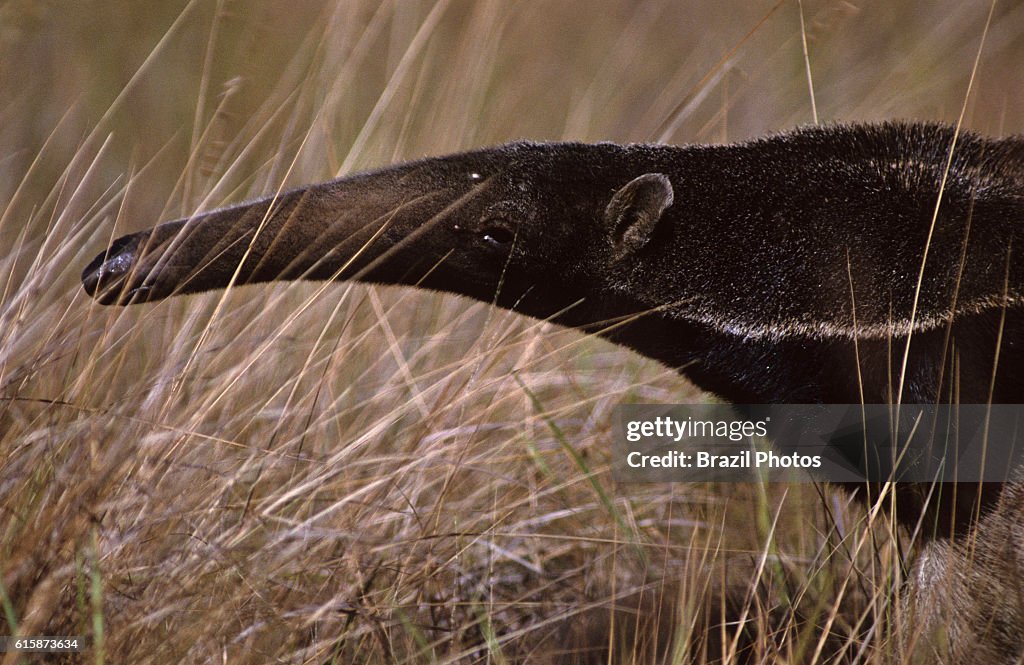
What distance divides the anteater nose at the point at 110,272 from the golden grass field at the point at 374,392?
0.19 metres

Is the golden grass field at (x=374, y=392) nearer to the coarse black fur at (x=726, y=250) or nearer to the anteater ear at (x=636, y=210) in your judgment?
the coarse black fur at (x=726, y=250)

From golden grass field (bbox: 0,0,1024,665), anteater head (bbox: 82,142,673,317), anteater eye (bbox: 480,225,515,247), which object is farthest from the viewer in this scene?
anteater eye (bbox: 480,225,515,247)


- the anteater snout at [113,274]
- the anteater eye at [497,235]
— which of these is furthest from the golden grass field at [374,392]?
the anteater eye at [497,235]

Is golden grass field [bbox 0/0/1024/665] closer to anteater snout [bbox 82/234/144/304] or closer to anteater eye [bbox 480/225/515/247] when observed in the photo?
anteater snout [bbox 82/234/144/304]

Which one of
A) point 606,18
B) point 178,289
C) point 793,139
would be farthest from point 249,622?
point 606,18

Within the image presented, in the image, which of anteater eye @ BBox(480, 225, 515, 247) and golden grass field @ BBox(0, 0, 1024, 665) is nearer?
golden grass field @ BBox(0, 0, 1024, 665)

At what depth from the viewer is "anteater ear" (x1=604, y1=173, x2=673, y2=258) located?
2.96m

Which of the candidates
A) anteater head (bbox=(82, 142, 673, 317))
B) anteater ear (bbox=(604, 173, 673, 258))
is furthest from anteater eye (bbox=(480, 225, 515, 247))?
anteater ear (bbox=(604, 173, 673, 258))

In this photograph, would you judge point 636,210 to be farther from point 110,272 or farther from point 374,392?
point 374,392

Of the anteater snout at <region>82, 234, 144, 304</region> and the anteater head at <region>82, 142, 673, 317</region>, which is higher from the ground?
the anteater head at <region>82, 142, 673, 317</region>

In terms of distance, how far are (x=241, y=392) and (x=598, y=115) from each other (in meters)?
3.24

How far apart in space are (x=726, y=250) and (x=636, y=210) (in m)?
0.30

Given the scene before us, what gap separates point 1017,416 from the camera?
119 inches

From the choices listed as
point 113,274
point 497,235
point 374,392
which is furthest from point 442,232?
point 374,392
